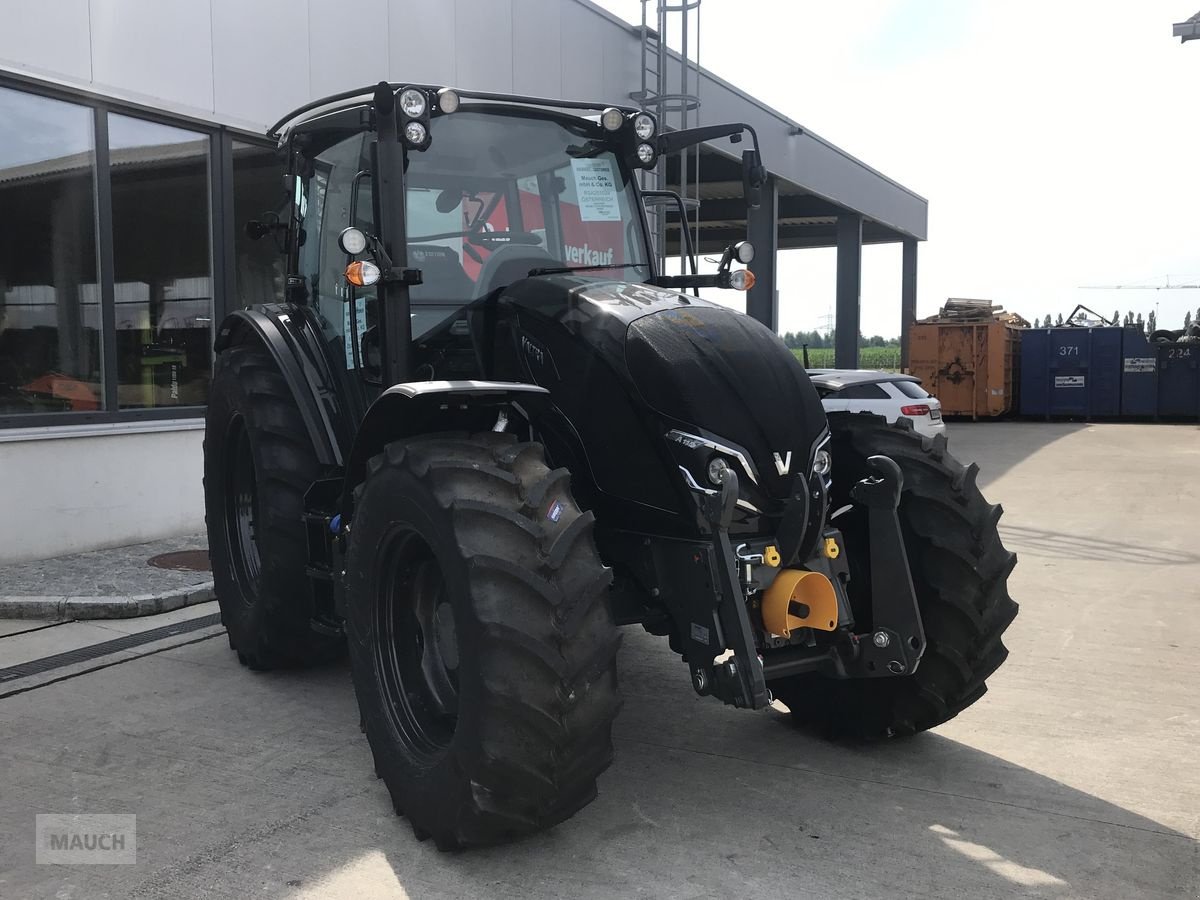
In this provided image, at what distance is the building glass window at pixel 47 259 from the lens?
775 cm

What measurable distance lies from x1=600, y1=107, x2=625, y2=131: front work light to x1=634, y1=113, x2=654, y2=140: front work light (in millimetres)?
75

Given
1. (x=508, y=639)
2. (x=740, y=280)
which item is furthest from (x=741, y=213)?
(x=508, y=639)

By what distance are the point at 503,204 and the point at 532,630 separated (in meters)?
2.08

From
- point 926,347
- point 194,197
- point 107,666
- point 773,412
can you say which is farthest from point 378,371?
point 926,347

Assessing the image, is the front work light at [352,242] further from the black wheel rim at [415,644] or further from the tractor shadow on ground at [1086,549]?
the tractor shadow on ground at [1086,549]

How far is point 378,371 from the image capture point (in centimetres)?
440

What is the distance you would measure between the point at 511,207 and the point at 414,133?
22.6 inches

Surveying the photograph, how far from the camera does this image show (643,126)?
4621 mm

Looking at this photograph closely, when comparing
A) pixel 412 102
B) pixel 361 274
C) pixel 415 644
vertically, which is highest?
pixel 412 102

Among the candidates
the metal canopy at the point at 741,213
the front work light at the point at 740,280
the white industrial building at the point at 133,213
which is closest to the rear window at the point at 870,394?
the metal canopy at the point at 741,213

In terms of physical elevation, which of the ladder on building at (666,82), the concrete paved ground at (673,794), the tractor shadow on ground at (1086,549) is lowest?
the tractor shadow on ground at (1086,549)

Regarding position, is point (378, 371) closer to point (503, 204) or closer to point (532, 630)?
point (503, 204)

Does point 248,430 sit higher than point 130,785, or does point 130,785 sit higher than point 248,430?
point 248,430

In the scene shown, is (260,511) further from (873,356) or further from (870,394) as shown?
(873,356)
